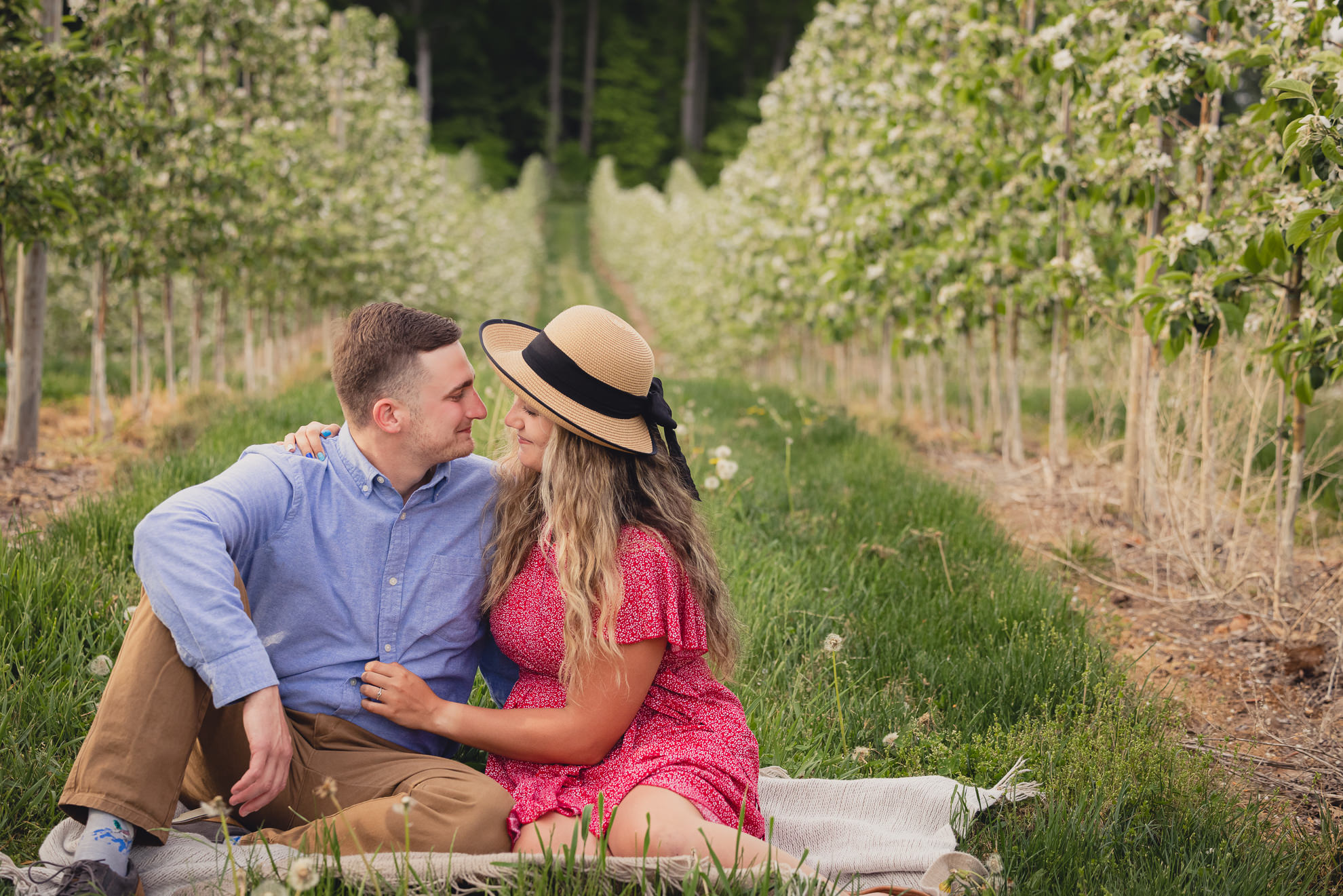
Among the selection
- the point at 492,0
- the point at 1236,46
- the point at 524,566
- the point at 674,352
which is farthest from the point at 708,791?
the point at 492,0

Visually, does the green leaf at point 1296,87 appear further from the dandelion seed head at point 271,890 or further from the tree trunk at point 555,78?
the tree trunk at point 555,78

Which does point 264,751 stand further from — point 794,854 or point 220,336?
point 220,336

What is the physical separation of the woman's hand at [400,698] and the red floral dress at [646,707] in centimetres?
22

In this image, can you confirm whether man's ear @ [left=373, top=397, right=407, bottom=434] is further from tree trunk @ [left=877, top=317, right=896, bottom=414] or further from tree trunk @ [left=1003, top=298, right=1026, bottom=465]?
tree trunk @ [left=877, top=317, right=896, bottom=414]

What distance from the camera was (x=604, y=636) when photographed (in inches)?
91.6

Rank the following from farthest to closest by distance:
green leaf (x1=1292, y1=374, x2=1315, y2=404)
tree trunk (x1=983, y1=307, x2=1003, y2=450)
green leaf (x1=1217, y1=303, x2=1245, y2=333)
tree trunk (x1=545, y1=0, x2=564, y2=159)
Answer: tree trunk (x1=545, y1=0, x2=564, y2=159)
tree trunk (x1=983, y1=307, x2=1003, y2=450)
green leaf (x1=1217, y1=303, x2=1245, y2=333)
green leaf (x1=1292, y1=374, x2=1315, y2=404)

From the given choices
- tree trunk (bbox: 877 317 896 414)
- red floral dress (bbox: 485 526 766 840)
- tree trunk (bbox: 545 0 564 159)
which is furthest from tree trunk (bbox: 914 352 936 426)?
tree trunk (bbox: 545 0 564 159)

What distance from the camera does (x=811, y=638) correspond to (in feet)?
12.6

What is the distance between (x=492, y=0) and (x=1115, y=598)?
6238 cm

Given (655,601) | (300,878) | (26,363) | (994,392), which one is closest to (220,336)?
(26,363)

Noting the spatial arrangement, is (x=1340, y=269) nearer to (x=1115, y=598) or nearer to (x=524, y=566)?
(x=1115, y=598)

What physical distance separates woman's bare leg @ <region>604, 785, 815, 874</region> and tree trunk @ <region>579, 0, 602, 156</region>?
58.1m

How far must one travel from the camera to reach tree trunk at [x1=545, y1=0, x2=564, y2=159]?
2232 inches

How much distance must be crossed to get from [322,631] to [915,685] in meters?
2.14
